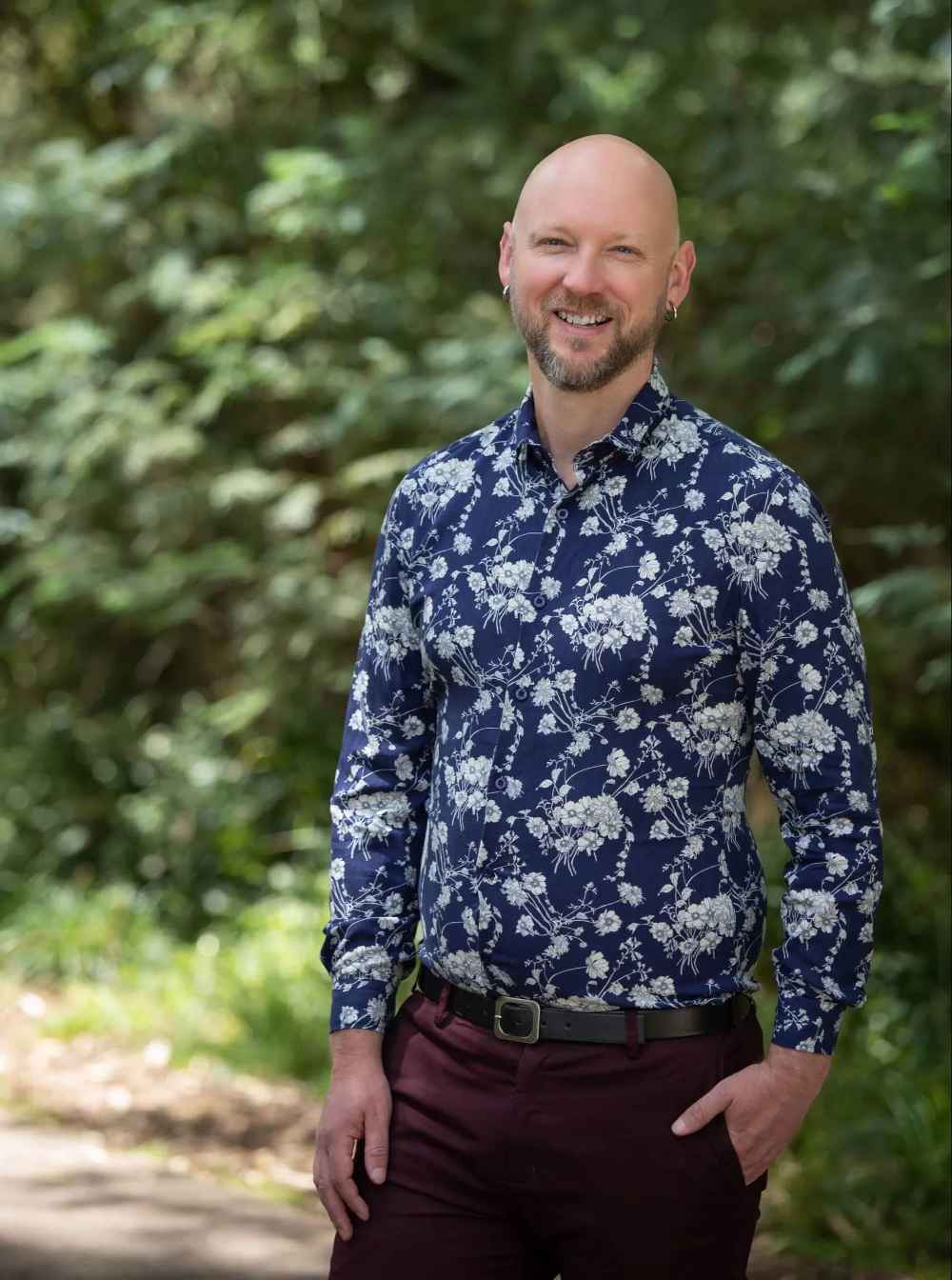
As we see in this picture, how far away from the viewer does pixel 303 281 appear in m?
6.75

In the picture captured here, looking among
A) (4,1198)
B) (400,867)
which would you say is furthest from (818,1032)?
(4,1198)

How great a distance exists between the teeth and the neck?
3.2 inches

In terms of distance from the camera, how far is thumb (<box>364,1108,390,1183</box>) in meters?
2.26

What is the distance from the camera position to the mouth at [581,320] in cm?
226

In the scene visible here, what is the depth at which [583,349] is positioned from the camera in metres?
2.28

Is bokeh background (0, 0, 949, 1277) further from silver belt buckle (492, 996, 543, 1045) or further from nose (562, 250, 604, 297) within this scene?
silver belt buckle (492, 996, 543, 1045)

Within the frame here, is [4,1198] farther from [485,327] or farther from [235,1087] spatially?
[485,327]

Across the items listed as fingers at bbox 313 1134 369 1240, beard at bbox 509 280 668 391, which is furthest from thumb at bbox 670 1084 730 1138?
beard at bbox 509 280 668 391

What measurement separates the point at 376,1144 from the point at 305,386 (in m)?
4.96

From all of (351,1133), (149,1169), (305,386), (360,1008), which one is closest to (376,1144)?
(351,1133)

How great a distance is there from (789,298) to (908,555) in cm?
102

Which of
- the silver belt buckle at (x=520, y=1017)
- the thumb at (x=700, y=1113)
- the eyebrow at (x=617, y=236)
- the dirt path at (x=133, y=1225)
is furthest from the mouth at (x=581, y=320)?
the dirt path at (x=133, y=1225)

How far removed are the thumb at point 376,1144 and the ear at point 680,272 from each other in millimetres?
1226

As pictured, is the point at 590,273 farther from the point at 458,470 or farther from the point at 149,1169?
the point at 149,1169
